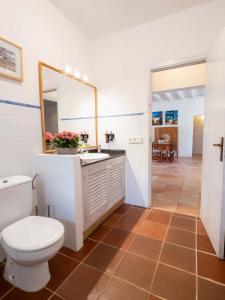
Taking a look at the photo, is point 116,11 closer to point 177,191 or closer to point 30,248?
point 30,248

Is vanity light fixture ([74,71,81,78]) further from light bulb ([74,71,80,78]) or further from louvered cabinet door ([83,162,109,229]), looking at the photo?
louvered cabinet door ([83,162,109,229])

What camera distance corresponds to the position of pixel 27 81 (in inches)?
66.3

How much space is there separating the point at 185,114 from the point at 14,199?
7.44m

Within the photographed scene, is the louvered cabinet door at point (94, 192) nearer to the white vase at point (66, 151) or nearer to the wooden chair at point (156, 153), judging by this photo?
the white vase at point (66, 151)

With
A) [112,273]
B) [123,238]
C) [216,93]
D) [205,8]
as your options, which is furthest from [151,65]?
[112,273]

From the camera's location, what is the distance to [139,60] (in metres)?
2.34

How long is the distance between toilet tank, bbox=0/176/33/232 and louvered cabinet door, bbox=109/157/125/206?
3.33 feet

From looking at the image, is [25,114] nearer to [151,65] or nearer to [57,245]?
[57,245]

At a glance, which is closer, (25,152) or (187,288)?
(187,288)

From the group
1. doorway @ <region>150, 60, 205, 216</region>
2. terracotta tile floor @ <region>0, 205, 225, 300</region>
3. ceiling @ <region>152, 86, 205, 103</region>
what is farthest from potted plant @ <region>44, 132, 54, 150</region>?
ceiling @ <region>152, 86, 205, 103</region>

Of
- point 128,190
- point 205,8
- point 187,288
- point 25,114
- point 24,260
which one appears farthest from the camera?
point 128,190

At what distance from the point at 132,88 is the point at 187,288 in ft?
7.48

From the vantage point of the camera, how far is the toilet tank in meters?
1.29

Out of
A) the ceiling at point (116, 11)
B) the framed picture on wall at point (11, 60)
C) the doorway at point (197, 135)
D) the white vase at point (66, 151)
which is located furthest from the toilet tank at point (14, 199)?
the doorway at point (197, 135)
